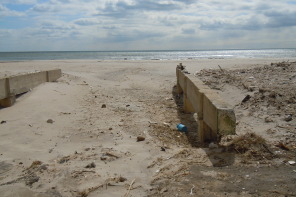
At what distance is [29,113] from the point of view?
6.66m

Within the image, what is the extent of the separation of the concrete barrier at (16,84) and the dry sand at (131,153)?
0.26m

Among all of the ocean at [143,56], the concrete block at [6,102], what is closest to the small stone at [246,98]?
the concrete block at [6,102]

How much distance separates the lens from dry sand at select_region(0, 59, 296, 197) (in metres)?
3.45

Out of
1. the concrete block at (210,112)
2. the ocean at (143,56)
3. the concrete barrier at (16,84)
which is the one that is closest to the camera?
the concrete block at (210,112)

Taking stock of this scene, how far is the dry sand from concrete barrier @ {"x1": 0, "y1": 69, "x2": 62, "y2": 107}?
0.26 meters

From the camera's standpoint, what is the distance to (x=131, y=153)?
4559 millimetres

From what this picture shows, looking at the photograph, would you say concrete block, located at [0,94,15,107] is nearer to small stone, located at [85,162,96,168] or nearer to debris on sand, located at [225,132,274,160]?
small stone, located at [85,162,96,168]

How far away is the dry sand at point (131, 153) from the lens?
11.3 feet

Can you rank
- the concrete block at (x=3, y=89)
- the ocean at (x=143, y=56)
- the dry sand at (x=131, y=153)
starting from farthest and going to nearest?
the ocean at (x=143, y=56) → the concrete block at (x=3, y=89) → the dry sand at (x=131, y=153)

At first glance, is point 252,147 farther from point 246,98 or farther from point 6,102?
point 6,102

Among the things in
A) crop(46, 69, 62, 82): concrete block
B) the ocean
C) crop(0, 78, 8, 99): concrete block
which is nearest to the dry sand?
crop(0, 78, 8, 99): concrete block

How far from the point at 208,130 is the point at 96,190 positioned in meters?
2.31

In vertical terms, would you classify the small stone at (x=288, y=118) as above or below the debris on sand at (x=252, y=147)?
above

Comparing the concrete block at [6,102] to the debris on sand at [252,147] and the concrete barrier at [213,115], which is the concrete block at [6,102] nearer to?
the concrete barrier at [213,115]
